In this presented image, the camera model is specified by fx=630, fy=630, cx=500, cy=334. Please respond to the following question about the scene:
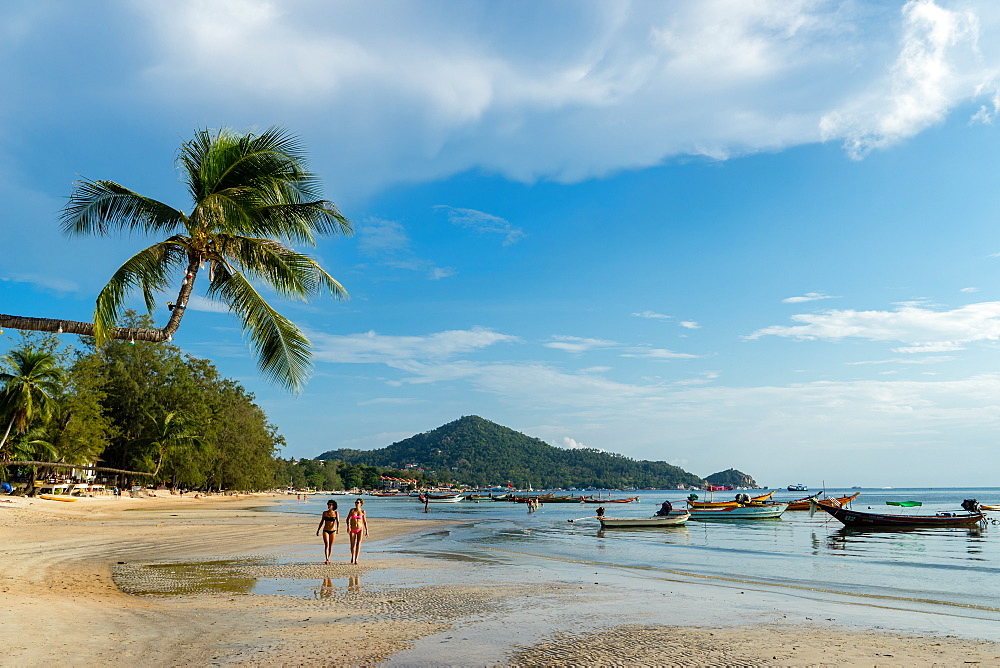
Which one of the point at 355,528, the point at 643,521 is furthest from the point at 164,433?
the point at 355,528

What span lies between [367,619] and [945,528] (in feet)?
138

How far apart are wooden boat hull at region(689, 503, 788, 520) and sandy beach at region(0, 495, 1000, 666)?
3816cm

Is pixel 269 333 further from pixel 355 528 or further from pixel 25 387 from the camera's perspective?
pixel 25 387

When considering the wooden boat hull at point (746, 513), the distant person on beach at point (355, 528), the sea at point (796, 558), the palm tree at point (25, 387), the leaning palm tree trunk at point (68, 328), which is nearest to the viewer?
the leaning palm tree trunk at point (68, 328)

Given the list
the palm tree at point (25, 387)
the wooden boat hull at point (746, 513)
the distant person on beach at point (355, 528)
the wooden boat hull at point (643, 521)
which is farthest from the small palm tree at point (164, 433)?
the distant person on beach at point (355, 528)

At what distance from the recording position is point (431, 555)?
68.3ft

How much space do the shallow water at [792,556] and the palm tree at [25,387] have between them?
24357 millimetres

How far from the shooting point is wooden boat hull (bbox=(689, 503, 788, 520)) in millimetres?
49375

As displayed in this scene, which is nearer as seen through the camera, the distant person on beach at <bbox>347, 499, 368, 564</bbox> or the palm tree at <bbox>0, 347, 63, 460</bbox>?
the distant person on beach at <bbox>347, 499, 368, 564</bbox>

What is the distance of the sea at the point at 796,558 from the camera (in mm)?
14312

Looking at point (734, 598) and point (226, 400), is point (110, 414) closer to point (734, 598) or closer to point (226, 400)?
point (226, 400)

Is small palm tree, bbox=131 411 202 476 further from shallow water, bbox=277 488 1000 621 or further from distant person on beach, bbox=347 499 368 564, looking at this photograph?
distant person on beach, bbox=347 499 368 564

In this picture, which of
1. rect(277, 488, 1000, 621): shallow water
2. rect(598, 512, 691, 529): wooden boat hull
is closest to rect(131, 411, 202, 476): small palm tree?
rect(277, 488, 1000, 621): shallow water

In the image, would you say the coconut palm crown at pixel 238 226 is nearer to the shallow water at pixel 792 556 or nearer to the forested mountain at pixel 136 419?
the shallow water at pixel 792 556
